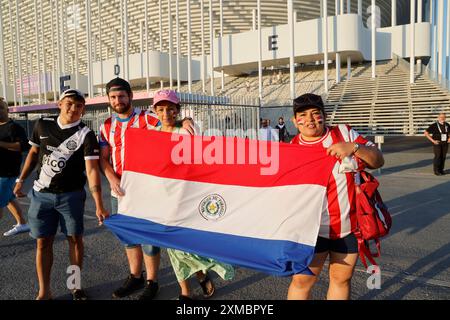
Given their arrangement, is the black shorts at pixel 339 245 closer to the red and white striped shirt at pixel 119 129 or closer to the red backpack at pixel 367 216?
the red backpack at pixel 367 216

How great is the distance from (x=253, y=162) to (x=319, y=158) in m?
0.58

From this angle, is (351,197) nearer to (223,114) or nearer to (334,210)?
(334,210)

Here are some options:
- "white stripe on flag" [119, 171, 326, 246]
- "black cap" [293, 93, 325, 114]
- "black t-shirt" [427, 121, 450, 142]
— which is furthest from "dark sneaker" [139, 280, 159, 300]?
"black t-shirt" [427, 121, 450, 142]

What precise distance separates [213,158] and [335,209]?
111 centimetres

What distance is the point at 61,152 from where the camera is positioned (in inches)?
119

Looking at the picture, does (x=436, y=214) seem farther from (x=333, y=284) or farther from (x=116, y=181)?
(x=116, y=181)

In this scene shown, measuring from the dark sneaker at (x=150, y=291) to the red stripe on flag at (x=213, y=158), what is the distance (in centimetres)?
107

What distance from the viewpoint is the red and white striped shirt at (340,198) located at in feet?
7.59

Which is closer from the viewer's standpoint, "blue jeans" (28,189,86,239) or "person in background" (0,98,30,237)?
"blue jeans" (28,189,86,239)

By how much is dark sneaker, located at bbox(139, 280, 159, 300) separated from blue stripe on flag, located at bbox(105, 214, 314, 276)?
497mm

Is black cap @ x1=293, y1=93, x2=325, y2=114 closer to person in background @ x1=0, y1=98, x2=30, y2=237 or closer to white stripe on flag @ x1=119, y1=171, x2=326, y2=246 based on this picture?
white stripe on flag @ x1=119, y1=171, x2=326, y2=246

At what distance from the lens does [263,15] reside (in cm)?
3897

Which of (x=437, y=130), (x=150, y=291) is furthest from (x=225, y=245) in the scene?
(x=437, y=130)

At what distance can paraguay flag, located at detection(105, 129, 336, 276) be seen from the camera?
2398 mm
